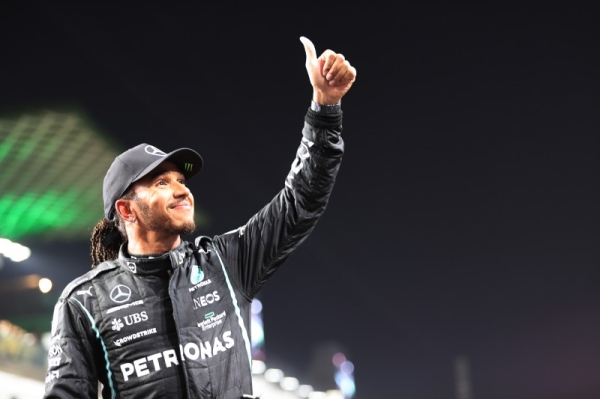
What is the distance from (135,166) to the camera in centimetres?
412

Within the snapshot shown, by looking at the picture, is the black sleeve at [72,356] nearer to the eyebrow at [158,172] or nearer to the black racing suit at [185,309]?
the black racing suit at [185,309]

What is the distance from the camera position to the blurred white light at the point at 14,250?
3194 centimetres

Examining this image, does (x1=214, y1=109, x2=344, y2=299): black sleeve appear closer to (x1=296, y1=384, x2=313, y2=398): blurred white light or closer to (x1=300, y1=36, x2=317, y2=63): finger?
(x1=300, y1=36, x2=317, y2=63): finger

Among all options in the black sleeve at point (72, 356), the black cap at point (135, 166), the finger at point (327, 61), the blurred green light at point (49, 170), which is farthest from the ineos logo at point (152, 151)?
the blurred green light at point (49, 170)

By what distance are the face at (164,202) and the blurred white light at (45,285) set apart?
116ft

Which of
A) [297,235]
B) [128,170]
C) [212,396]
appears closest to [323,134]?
[297,235]

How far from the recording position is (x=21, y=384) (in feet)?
67.8

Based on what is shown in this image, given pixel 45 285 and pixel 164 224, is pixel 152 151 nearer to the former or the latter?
pixel 164 224

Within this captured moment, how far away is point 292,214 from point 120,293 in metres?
0.97

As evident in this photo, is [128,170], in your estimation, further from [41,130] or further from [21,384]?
[41,130]

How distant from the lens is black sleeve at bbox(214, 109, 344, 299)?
3822 mm

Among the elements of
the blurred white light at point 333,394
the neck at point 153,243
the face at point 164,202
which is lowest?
the neck at point 153,243

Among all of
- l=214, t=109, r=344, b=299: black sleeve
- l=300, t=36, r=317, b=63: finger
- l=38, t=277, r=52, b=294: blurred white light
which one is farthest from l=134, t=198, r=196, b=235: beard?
l=38, t=277, r=52, b=294: blurred white light

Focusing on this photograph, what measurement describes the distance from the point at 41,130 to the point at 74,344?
898 inches
